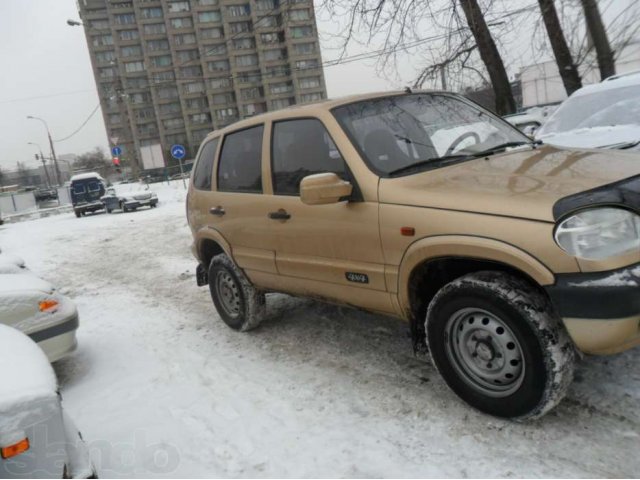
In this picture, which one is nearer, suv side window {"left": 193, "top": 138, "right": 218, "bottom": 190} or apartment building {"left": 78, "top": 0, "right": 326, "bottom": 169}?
suv side window {"left": 193, "top": 138, "right": 218, "bottom": 190}

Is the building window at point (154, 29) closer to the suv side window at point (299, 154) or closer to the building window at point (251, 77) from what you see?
the building window at point (251, 77)

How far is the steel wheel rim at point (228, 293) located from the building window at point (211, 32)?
272 ft

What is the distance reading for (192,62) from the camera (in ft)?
264

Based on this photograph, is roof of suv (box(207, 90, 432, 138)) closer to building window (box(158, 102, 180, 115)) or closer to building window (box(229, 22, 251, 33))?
building window (box(158, 102, 180, 115))

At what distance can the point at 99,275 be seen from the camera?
9.27 metres

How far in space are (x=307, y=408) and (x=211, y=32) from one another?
280 feet

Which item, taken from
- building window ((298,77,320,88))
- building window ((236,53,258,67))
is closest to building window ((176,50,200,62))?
building window ((236,53,258,67))

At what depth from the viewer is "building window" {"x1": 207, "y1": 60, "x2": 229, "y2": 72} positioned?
263ft

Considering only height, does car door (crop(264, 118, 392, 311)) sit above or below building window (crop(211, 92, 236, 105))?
below

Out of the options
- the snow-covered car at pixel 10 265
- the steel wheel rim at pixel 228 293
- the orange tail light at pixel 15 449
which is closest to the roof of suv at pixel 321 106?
the steel wheel rim at pixel 228 293

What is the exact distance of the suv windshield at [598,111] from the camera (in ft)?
20.9

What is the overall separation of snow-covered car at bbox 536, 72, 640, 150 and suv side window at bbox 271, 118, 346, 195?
3354 millimetres

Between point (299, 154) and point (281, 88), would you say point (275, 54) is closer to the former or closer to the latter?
point (281, 88)

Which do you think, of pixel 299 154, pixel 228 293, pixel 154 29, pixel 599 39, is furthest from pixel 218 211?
pixel 154 29
